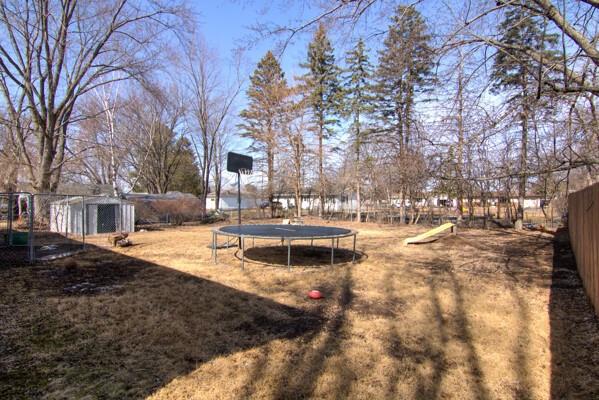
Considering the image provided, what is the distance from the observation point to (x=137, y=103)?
71.8ft

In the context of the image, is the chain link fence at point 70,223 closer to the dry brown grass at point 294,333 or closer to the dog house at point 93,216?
the dog house at point 93,216

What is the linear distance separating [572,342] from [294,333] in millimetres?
2739

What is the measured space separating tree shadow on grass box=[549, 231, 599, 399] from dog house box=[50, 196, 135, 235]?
12503 millimetres

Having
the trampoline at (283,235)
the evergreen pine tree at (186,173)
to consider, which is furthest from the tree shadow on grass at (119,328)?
the evergreen pine tree at (186,173)

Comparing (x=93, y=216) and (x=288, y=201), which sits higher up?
(x=288, y=201)

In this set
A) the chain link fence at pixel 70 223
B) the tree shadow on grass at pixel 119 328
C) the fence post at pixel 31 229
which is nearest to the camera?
the tree shadow on grass at pixel 119 328

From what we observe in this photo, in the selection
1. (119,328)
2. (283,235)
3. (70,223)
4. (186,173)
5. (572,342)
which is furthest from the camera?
(186,173)

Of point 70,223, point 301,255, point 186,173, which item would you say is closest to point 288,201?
point 186,173

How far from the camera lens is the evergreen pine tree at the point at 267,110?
22.5m

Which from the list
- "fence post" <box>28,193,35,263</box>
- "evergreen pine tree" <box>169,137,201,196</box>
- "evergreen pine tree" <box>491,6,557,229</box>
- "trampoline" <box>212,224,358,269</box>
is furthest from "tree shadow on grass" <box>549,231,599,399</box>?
"evergreen pine tree" <box>169,137,201,196</box>

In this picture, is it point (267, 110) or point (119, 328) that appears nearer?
point (119, 328)

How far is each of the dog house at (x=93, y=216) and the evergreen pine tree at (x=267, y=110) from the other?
1036 cm

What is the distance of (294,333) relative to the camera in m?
3.67

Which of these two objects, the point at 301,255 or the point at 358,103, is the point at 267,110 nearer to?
the point at 358,103
